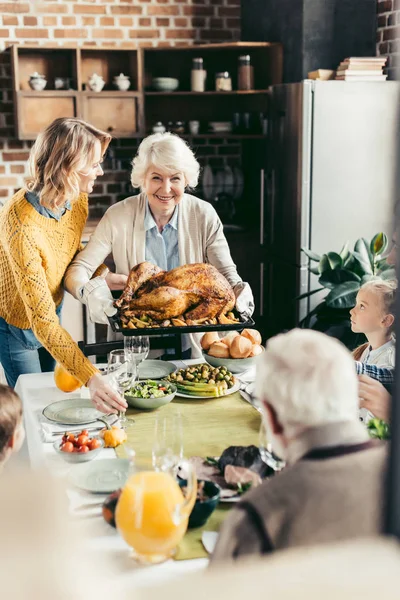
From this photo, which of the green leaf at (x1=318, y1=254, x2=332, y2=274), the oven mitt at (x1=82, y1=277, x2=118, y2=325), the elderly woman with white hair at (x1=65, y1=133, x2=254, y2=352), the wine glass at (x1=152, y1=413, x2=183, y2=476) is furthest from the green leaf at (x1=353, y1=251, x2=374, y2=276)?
the wine glass at (x1=152, y1=413, x2=183, y2=476)

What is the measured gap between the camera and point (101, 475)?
1.45 metres

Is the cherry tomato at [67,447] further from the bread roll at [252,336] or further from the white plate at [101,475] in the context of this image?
the bread roll at [252,336]

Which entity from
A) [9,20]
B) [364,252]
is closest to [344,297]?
[364,252]

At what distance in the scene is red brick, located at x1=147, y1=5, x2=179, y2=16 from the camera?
177 inches

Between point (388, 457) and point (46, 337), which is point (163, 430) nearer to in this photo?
point (46, 337)

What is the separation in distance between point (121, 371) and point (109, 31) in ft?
10.7

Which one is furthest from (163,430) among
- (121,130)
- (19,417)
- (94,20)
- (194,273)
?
(94,20)

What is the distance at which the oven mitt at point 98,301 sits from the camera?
201cm

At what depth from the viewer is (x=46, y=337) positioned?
1858mm

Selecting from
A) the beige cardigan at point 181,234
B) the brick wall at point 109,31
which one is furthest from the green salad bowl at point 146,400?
the brick wall at point 109,31

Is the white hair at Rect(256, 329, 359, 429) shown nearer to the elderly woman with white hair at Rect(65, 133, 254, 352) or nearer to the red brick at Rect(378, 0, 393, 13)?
the elderly woman with white hair at Rect(65, 133, 254, 352)

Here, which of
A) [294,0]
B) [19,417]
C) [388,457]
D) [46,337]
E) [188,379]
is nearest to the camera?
[388,457]

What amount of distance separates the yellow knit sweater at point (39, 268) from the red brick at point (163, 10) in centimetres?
256

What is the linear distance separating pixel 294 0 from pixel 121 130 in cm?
124
